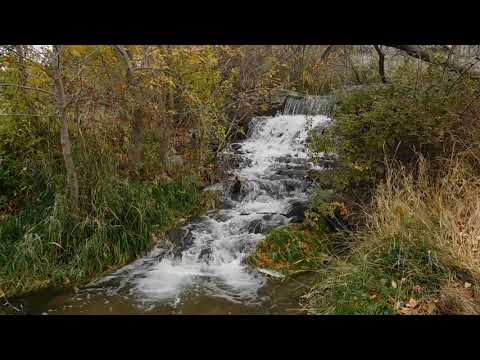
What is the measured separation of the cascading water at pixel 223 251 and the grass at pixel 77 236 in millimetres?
292

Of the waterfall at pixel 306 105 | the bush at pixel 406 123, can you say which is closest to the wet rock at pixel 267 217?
the bush at pixel 406 123

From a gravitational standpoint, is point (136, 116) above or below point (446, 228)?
above

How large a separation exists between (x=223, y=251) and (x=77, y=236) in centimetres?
223

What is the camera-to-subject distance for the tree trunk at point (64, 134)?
16.0ft

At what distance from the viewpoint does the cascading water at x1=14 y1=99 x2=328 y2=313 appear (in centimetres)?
480

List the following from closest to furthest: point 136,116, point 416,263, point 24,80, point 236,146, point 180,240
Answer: point 416,263, point 24,80, point 180,240, point 136,116, point 236,146

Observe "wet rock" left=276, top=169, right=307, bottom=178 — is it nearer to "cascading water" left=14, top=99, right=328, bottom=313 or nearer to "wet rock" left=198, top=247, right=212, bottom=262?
"cascading water" left=14, top=99, right=328, bottom=313

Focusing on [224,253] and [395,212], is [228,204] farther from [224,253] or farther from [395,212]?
[395,212]

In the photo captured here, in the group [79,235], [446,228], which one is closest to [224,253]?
[79,235]

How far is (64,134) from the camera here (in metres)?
5.19

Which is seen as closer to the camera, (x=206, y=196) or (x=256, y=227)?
(x=256, y=227)

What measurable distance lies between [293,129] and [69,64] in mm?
6997

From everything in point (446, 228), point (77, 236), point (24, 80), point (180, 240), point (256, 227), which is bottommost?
point (180, 240)

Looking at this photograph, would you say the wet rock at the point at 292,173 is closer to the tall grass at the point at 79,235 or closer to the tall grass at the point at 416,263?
the tall grass at the point at 79,235
